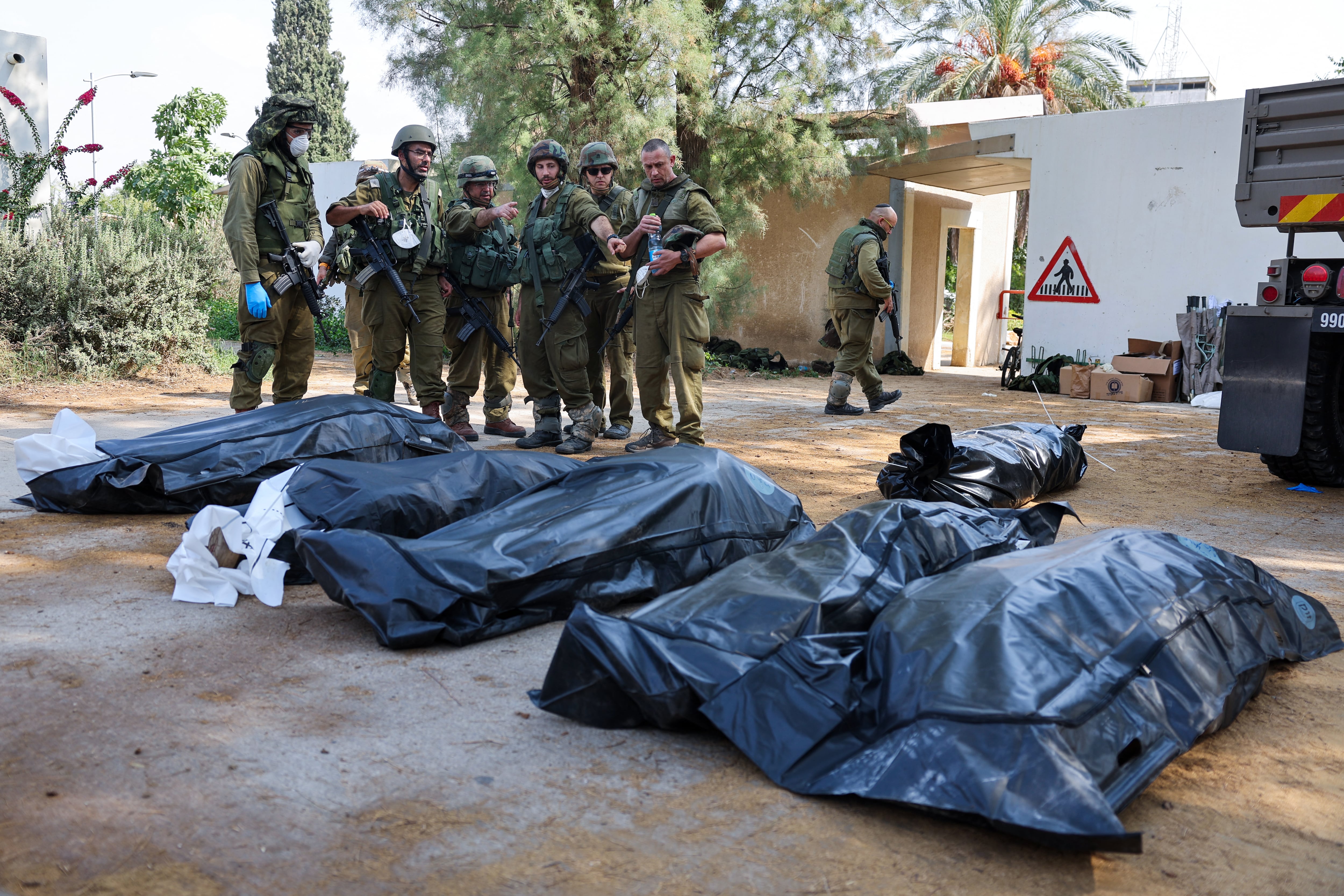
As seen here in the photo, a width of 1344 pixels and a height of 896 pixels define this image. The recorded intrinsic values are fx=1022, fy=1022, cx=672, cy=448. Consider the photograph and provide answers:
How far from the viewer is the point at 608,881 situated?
1843mm

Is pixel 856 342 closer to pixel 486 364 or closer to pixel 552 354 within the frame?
pixel 552 354

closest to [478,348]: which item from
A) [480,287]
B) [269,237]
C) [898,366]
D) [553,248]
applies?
[480,287]

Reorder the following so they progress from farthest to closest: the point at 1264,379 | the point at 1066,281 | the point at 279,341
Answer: the point at 1066,281 < the point at 279,341 < the point at 1264,379

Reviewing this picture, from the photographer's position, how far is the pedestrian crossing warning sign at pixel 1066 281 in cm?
1182

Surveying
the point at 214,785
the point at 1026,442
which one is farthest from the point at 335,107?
the point at 214,785

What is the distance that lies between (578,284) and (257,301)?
75.6 inches

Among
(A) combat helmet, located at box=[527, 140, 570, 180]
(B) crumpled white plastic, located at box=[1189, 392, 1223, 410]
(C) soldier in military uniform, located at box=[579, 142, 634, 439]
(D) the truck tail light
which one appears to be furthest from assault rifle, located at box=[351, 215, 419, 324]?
(B) crumpled white plastic, located at box=[1189, 392, 1223, 410]

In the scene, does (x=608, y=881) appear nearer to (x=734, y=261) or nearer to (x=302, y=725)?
(x=302, y=725)

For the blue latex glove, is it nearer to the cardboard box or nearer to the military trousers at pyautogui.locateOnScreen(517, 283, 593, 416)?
the military trousers at pyautogui.locateOnScreen(517, 283, 593, 416)

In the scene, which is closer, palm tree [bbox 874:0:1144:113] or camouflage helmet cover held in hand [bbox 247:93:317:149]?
camouflage helmet cover held in hand [bbox 247:93:317:149]

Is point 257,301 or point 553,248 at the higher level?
point 553,248

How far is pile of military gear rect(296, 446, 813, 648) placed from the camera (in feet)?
9.81

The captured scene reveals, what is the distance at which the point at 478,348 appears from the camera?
276 inches

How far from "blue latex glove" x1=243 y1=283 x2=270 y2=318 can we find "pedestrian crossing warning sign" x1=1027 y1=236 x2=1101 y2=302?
9397 millimetres
